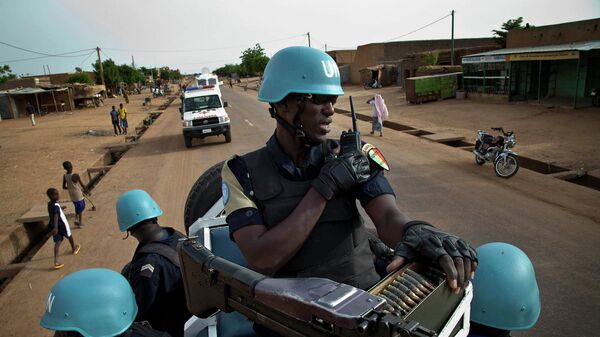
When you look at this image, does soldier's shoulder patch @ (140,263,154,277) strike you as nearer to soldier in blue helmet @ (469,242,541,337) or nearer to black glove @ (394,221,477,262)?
black glove @ (394,221,477,262)

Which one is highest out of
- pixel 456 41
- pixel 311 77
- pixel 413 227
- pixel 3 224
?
pixel 456 41

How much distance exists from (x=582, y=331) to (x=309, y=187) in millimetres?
3427

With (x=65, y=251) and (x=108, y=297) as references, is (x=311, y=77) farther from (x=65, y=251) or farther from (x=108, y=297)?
(x=65, y=251)

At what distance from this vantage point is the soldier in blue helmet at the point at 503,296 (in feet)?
6.80

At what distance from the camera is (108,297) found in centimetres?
205

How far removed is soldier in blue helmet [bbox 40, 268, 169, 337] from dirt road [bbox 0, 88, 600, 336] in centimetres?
319

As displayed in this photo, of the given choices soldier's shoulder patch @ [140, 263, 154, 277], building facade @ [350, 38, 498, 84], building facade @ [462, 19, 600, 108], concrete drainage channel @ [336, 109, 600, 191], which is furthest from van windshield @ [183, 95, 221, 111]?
building facade @ [350, 38, 498, 84]

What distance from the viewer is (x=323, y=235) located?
1771 mm

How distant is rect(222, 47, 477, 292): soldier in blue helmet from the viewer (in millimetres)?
1652

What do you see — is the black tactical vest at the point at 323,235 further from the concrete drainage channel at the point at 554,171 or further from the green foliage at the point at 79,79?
the green foliage at the point at 79,79

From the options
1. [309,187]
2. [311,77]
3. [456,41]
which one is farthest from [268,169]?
[456,41]

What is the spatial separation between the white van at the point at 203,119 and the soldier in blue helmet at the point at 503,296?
41.5ft

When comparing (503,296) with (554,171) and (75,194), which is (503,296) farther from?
(554,171)

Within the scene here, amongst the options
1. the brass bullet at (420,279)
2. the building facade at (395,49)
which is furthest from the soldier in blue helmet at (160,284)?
the building facade at (395,49)
